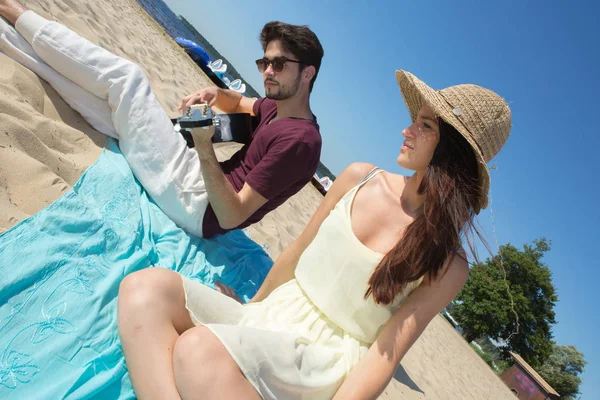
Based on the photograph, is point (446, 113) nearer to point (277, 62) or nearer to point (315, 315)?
point (315, 315)

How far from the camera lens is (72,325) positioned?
1601 millimetres

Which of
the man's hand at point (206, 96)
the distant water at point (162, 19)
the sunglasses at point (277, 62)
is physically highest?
the sunglasses at point (277, 62)

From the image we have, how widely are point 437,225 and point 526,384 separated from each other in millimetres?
18172

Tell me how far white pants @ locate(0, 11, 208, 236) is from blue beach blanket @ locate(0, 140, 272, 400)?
129 millimetres

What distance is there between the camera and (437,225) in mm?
1780

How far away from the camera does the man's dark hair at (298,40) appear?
3062mm

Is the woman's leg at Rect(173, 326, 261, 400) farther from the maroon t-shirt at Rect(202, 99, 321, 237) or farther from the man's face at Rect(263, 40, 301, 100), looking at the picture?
the man's face at Rect(263, 40, 301, 100)

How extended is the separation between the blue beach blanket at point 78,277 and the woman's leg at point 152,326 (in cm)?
13

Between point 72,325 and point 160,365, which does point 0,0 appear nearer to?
point 72,325

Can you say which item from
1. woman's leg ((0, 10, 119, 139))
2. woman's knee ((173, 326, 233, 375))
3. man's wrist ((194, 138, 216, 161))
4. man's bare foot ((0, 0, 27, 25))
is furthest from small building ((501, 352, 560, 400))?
man's bare foot ((0, 0, 27, 25))

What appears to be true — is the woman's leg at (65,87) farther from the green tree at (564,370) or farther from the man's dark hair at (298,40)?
the green tree at (564,370)

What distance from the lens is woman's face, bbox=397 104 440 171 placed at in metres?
1.89

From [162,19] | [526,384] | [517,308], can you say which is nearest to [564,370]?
[517,308]

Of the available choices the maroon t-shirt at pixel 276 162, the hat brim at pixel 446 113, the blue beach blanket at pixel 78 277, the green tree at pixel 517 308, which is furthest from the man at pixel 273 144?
the green tree at pixel 517 308
